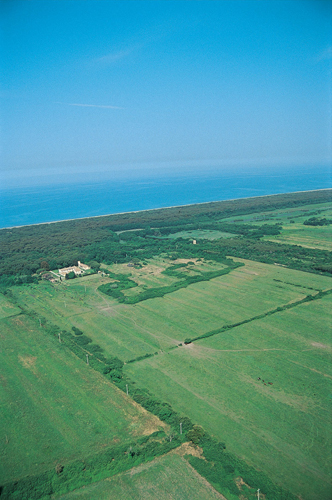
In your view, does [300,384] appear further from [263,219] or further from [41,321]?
[263,219]

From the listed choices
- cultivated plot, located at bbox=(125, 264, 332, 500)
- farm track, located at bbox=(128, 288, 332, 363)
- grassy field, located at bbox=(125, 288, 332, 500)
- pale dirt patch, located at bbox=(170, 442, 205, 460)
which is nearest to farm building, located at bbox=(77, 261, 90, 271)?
farm track, located at bbox=(128, 288, 332, 363)

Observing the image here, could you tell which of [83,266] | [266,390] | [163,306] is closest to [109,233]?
[83,266]

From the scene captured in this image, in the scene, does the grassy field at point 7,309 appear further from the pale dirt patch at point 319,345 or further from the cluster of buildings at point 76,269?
the pale dirt patch at point 319,345

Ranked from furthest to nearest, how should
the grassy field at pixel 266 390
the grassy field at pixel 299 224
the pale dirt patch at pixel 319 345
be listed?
the grassy field at pixel 299 224, the pale dirt patch at pixel 319 345, the grassy field at pixel 266 390

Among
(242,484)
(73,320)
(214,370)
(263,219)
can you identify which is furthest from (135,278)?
(263,219)

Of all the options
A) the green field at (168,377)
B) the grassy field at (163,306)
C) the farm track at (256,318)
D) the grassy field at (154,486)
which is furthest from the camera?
the grassy field at (163,306)

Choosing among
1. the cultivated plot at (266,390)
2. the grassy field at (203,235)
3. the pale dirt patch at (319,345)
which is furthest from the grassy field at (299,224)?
the pale dirt patch at (319,345)

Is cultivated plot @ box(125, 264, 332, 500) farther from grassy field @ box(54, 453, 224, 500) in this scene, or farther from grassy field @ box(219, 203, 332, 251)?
grassy field @ box(219, 203, 332, 251)
